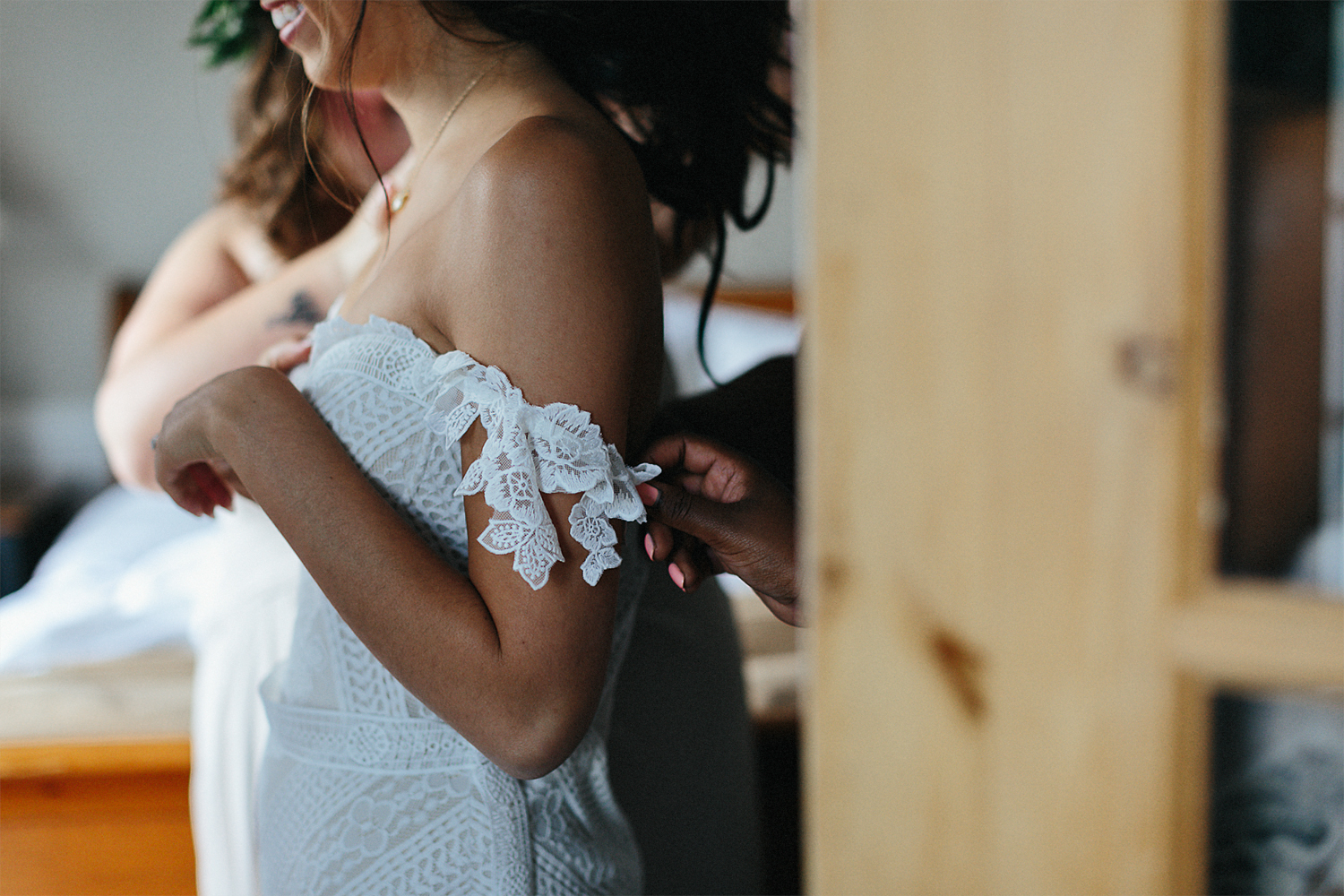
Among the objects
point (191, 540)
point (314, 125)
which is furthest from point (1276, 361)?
point (191, 540)

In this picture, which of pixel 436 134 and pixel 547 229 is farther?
pixel 436 134

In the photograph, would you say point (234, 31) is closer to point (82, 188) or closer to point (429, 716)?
point (429, 716)

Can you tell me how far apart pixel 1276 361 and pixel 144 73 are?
11.9 feet

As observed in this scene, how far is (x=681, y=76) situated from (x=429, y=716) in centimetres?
64

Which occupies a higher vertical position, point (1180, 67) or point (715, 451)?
point (1180, 67)

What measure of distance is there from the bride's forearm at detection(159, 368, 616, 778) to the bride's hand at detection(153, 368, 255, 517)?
2.5 inches

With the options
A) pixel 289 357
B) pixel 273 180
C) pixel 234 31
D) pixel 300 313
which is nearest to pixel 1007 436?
pixel 289 357

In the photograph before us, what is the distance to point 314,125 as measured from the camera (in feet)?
3.52

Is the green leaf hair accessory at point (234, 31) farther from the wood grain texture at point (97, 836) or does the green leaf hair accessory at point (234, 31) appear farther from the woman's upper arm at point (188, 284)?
the wood grain texture at point (97, 836)

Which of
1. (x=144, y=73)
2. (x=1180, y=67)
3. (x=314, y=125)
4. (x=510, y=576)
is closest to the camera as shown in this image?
(x=1180, y=67)

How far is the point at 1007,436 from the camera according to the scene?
33 cm

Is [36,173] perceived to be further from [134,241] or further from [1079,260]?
[1079,260]

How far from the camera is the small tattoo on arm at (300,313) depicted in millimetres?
1356

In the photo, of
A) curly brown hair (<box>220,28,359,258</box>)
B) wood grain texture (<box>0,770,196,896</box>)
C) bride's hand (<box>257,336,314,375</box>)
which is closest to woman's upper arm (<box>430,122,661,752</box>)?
bride's hand (<box>257,336,314,375</box>)
